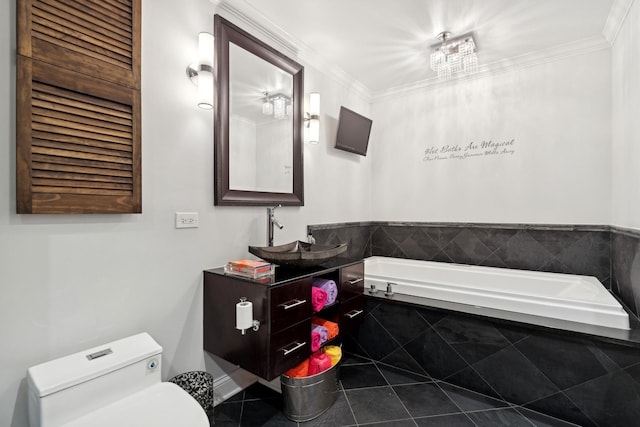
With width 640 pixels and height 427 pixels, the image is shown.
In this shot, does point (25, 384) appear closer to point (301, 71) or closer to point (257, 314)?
point (257, 314)

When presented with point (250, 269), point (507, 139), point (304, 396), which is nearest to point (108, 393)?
point (250, 269)

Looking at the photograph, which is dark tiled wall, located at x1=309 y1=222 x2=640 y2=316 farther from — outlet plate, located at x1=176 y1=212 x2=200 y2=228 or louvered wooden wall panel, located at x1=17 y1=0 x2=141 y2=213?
louvered wooden wall panel, located at x1=17 y1=0 x2=141 y2=213

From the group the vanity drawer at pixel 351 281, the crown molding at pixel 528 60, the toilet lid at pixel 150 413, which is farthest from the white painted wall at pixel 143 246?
the crown molding at pixel 528 60

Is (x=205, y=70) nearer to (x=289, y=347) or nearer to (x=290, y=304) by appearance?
(x=290, y=304)

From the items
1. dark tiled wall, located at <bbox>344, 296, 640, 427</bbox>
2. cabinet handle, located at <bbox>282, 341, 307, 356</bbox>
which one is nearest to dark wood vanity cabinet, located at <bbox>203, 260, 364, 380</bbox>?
cabinet handle, located at <bbox>282, 341, 307, 356</bbox>

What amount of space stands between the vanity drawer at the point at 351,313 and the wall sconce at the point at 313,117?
1369 mm

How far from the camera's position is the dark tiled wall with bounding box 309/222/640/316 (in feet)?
7.61

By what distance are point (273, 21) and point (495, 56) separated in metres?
2.04

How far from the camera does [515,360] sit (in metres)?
1.94

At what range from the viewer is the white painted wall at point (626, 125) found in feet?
6.80

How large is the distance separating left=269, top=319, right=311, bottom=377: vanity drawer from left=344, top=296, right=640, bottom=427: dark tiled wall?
0.79 meters

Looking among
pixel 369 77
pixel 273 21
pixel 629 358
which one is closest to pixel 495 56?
pixel 369 77

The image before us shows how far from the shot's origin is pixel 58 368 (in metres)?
1.27

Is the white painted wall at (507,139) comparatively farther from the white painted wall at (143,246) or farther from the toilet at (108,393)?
the toilet at (108,393)
